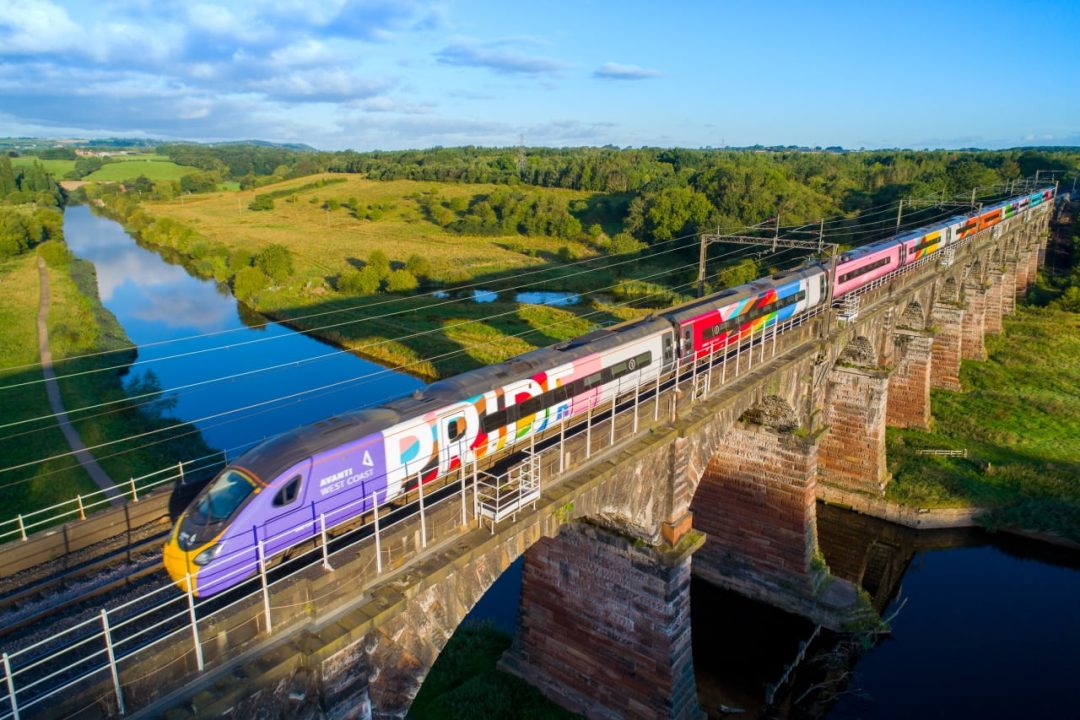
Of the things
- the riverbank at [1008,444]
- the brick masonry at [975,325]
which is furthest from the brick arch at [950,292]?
the riverbank at [1008,444]

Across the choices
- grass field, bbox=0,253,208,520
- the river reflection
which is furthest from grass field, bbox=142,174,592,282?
the river reflection

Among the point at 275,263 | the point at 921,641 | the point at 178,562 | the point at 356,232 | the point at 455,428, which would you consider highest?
the point at 455,428

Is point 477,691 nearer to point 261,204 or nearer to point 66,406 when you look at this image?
point 66,406

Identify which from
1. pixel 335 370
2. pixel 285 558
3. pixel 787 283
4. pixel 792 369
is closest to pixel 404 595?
pixel 285 558

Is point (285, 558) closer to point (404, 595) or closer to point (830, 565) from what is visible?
point (404, 595)

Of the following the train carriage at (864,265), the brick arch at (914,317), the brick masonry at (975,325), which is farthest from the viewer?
the brick masonry at (975,325)

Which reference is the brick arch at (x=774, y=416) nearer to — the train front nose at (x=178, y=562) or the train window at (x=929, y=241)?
the train front nose at (x=178, y=562)

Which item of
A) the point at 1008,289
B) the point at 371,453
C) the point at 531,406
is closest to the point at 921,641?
the point at 531,406
